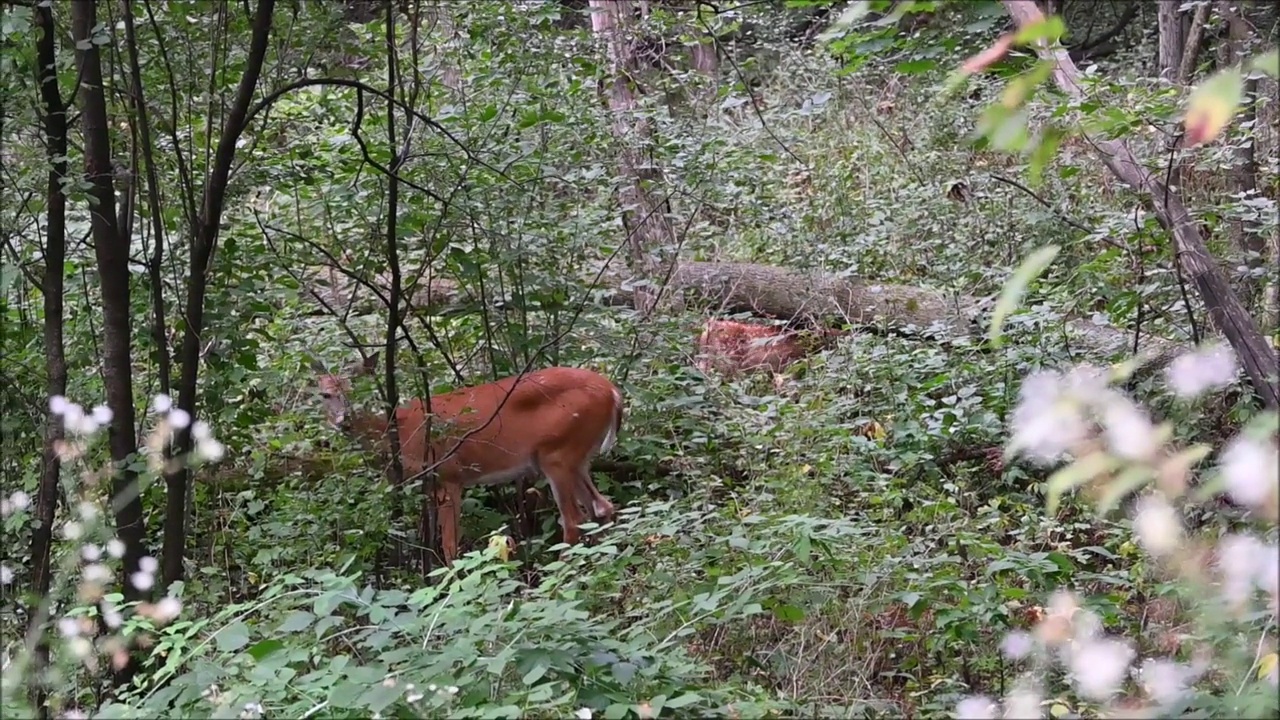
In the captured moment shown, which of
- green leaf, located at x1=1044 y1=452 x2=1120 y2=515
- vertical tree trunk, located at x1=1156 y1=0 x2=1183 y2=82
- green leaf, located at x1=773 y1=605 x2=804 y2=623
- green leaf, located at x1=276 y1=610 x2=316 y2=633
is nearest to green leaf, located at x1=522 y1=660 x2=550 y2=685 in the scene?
green leaf, located at x1=276 y1=610 x2=316 y2=633

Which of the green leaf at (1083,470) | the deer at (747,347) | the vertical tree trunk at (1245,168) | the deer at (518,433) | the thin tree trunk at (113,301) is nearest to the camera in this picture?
the green leaf at (1083,470)

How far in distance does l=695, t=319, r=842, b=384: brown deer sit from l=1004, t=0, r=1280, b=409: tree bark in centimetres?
292

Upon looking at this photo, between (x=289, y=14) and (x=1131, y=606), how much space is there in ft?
12.6

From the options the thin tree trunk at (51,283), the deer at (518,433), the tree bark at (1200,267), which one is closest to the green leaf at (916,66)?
the tree bark at (1200,267)

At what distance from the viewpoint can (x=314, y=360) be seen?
586cm

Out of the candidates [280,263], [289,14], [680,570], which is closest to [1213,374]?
[680,570]

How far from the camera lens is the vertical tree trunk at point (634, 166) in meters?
6.79

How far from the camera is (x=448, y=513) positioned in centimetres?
603

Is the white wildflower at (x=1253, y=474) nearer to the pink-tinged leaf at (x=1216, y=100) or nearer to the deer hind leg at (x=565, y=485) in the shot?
the pink-tinged leaf at (x=1216, y=100)

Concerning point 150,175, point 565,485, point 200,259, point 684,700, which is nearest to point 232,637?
point 684,700

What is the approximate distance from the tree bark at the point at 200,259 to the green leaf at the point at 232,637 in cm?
135

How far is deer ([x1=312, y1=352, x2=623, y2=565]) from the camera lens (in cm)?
596

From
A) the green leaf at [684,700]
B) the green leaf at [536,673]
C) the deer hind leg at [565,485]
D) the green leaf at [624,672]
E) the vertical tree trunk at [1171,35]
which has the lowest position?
→ the deer hind leg at [565,485]

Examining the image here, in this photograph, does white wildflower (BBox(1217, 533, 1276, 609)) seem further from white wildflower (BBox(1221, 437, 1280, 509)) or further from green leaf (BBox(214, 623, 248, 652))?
green leaf (BBox(214, 623, 248, 652))
